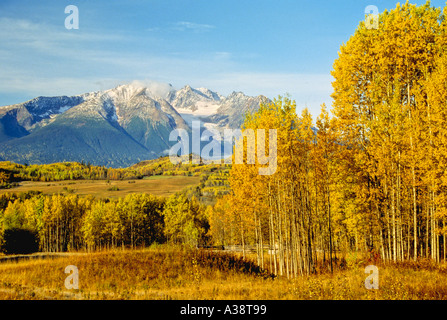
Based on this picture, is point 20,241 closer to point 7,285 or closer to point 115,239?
point 115,239

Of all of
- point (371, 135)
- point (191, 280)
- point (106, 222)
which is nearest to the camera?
point (191, 280)

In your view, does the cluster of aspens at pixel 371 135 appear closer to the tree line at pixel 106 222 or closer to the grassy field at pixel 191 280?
the grassy field at pixel 191 280

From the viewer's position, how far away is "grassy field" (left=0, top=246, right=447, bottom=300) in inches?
605

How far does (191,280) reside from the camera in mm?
21500

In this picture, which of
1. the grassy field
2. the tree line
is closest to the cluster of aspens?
the grassy field

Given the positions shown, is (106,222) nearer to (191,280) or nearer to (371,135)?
(191,280)

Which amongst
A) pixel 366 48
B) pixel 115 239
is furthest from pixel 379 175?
pixel 115 239

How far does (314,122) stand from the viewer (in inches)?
952

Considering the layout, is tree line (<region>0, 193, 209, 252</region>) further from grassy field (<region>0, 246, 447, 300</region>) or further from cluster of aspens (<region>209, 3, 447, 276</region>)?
cluster of aspens (<region>209, 3, 447, 276</region>)

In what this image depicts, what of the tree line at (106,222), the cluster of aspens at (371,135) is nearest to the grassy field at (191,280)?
the cluster of aspens at (371,135)

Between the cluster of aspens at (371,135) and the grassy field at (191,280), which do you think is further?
the cluster of aspens at (371,135)

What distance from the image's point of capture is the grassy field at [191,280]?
15375 mm

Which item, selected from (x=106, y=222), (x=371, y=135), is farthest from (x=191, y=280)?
(x=106, y=222)
